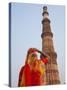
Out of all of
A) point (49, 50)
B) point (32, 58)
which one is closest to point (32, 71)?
point (32, 58)

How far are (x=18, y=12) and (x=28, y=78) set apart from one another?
0.50 m

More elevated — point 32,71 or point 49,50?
point 49,50

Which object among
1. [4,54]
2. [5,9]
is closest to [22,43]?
[4,54]

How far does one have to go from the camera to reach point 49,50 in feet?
6.21

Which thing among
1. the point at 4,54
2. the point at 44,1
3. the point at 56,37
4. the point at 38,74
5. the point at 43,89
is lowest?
the point at 43,89

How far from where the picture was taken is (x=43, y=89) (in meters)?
1.84

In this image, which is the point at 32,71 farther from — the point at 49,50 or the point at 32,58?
the point at 49,50

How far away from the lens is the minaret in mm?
1871

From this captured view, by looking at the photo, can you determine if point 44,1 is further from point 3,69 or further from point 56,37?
point 3,69

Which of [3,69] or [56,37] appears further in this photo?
[56,37]

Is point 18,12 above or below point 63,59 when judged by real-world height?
above

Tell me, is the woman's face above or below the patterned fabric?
above

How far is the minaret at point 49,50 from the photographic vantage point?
1.87 metres

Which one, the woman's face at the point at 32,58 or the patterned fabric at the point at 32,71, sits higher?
the woman's face at the point at 32,58
